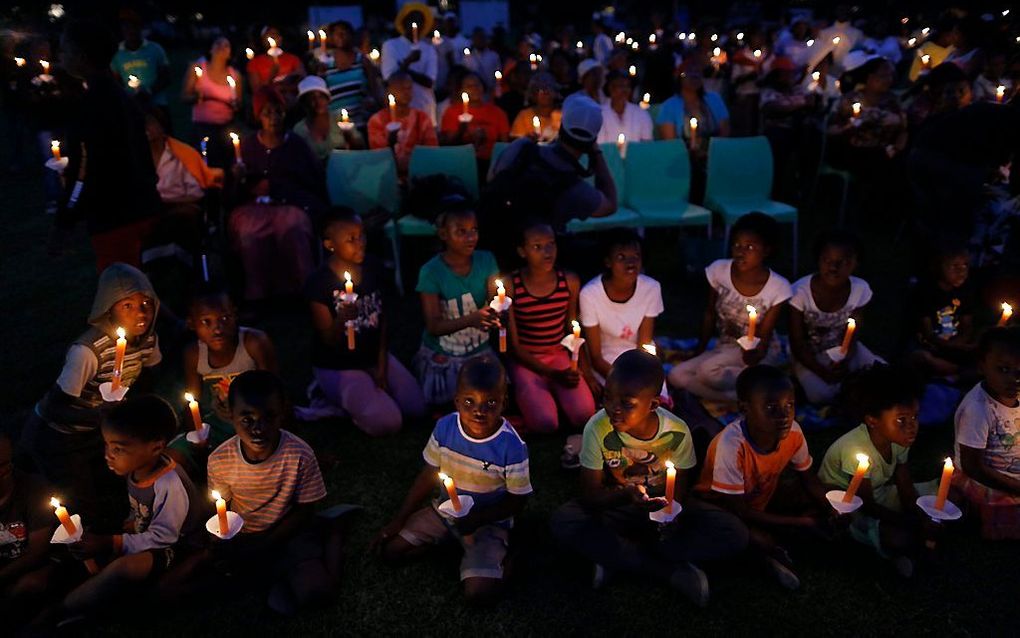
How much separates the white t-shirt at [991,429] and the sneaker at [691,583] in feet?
4.13

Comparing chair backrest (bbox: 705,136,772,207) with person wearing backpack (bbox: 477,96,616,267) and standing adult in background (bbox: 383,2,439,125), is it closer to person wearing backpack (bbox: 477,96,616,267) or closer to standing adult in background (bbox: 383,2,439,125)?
person wearing backpack (bbox: 477,96,616,267)

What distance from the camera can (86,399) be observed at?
11.4 feet

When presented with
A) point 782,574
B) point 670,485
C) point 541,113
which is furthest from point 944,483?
point 541,113

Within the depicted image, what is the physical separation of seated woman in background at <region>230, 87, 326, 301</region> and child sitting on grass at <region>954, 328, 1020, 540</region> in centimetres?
431

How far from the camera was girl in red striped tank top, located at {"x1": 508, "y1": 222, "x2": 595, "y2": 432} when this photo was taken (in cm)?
410

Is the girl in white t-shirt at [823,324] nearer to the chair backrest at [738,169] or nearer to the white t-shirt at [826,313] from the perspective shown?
the white t-shirt at [826,313]

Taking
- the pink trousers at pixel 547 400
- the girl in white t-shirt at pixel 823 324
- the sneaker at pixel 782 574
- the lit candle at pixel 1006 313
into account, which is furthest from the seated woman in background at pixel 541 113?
the sneaker at pixel 782 574

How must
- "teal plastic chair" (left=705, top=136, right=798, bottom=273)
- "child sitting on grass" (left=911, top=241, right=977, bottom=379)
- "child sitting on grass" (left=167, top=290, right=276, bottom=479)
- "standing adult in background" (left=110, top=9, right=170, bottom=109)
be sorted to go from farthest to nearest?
"standing adult in background" (left=110, top=9, right=170, bottom=109) < "teal plastic chair" (left=705, top=136, right=798, bottom=273) < "child sitting on grass" (left=911, top=241, right=977, bottom=379) < "child sitting on grass" (left=167, top=290, right=276, bottom=479)

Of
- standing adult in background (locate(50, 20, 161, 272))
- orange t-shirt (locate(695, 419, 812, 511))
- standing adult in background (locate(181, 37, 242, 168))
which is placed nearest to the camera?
orange t-shirt (locate(695, 419, 812, 511))

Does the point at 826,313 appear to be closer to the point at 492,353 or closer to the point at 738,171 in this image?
the point at 492,353

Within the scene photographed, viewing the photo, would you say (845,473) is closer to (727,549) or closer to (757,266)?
(727,549)

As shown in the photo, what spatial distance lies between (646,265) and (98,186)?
4094 millimetres

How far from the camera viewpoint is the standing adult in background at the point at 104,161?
4.04 m

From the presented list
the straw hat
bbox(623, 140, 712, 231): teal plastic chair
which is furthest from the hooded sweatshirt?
the straw hat
